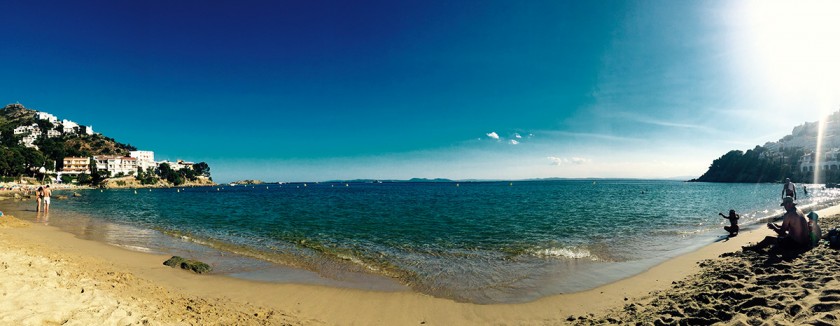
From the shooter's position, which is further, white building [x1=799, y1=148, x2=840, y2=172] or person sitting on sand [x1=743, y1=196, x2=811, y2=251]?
white building [x1=799, y1=148, x2=840, y2=172]

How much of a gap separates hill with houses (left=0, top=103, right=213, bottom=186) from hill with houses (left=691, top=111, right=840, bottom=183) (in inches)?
10164

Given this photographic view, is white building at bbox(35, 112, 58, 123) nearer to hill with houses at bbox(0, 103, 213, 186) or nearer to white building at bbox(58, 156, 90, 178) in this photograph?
hill with houses at bbox(0, 103, 213, 186)

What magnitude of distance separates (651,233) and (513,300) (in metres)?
16.5

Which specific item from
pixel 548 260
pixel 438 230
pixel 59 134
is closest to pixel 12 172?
pixel 59 134

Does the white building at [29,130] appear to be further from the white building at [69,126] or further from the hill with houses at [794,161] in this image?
the hill with houses at [794,161]

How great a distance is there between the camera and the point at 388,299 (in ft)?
31.7

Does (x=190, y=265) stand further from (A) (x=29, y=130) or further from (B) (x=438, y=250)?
(A) (x=29, y=130)

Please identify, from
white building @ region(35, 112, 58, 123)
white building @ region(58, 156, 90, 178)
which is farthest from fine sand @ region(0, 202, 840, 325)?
white building @ region(35, 112, 58, 123)

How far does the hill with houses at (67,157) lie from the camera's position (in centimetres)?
10719

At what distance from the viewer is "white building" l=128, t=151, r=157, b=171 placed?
170 m

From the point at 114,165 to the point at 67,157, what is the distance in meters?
15.7

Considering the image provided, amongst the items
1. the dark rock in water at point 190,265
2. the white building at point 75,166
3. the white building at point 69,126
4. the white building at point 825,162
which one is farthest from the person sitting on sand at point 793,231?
the white building at point 69,126

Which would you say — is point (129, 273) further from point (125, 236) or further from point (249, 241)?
point (125, 236)

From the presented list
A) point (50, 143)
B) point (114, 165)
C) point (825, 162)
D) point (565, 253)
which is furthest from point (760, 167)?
point (50, 143)
